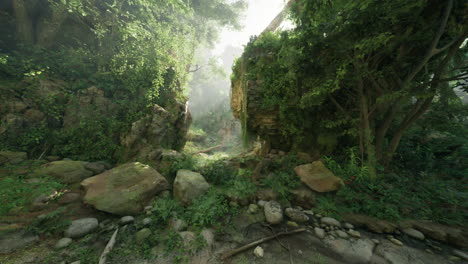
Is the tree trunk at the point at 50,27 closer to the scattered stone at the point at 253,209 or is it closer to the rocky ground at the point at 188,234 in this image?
the rocky ground at the point at 188,234

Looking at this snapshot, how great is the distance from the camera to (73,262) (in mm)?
2230

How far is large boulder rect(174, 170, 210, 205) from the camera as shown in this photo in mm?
3869

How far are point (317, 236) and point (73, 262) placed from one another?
4.24 m

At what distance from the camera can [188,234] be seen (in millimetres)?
2900

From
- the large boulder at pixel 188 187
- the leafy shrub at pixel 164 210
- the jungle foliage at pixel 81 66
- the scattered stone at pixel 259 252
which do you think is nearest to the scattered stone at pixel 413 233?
the scattered stone at pixel 259 252

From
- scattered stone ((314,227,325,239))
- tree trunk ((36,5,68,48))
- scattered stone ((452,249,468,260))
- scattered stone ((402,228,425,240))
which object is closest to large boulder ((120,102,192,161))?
scattered stone ((314,227,325,239))

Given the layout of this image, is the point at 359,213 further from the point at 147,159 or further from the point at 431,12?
the point at 147,159

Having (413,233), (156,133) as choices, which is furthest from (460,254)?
(156,133)

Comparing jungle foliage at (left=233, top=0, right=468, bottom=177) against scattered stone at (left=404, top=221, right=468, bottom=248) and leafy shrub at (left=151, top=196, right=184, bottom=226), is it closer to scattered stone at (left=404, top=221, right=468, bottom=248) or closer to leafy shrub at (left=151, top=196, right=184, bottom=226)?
scattered stone at (left=404, top=221, right=468, bottom=248)

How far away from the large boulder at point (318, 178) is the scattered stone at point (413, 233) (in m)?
1.31

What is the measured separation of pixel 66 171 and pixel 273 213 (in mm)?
6117

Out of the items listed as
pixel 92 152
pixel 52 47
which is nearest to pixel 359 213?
pixel 92 152

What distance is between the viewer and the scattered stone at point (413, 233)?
277cm

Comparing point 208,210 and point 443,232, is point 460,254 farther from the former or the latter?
point 208,210
